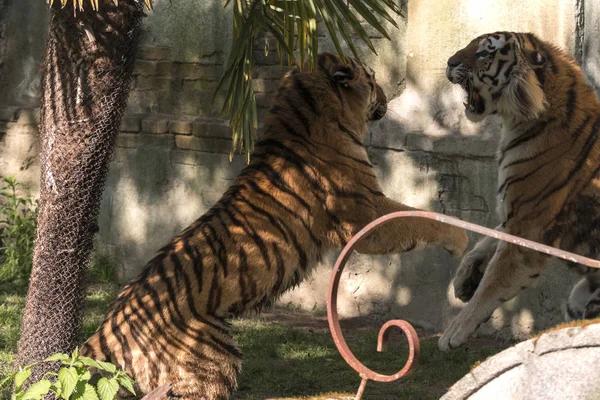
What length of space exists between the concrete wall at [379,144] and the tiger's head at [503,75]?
1213 millimetres

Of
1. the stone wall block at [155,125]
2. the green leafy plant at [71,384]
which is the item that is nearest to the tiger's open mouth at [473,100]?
the green leafy plant at [71,384]

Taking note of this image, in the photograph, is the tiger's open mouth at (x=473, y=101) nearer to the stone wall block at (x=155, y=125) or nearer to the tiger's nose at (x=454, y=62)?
the tiger's nose at (x=454, y=62)

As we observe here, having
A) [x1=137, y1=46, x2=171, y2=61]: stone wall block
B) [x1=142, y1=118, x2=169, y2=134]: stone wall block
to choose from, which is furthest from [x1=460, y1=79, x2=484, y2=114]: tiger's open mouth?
[x1=137, y1=46, x2=171, y2=61]: stone wall block

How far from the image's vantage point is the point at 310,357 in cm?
646

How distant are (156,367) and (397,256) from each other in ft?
9.92

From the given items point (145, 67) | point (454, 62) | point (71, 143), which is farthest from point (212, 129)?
point (454, 62)

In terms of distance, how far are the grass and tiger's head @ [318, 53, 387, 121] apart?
1657 millimetres

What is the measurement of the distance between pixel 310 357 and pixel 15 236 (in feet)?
11.7

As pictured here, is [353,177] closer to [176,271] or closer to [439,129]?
[176,271]

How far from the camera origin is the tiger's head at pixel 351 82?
540 centimetres

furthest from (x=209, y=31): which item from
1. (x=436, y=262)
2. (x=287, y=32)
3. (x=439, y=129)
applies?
(x=287, y=32)

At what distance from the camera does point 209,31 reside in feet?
26.6

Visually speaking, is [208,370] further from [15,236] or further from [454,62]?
[15,236]

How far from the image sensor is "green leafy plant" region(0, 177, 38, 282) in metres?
8.44
